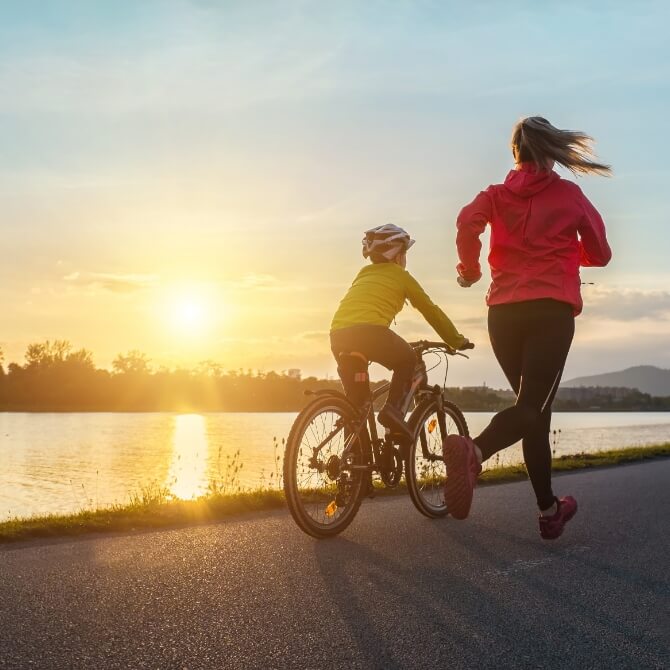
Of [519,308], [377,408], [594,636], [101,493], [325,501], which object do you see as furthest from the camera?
[101,493]

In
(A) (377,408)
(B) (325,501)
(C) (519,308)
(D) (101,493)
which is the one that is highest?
(C) (519,308)

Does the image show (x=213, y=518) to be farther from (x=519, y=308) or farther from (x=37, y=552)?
(x=519, y=308)

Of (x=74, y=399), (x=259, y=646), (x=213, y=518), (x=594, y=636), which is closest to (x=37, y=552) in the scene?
(x=213, y=518)

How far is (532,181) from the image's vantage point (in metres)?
4.79

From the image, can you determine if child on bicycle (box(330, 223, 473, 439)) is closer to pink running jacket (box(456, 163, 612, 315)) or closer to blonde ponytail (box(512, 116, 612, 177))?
pink running jacket (box(456, 163, 612, 315))

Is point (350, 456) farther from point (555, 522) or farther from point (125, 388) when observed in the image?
point (125, 388)

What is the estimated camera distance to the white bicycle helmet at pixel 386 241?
5.63m

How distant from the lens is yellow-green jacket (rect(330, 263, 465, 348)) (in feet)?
17.7

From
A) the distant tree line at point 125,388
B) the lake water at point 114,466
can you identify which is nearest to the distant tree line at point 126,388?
the distant tree line at point 125,388

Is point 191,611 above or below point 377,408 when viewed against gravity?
below

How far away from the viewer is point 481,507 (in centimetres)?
659

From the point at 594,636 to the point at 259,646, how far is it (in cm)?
133

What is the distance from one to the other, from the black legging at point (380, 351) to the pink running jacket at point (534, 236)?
2.77ft

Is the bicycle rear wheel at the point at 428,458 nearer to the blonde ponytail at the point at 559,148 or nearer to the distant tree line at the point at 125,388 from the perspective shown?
the blonde ponytail at the point at 559,148
